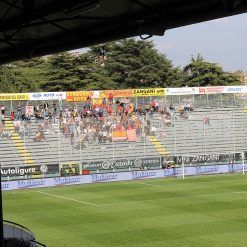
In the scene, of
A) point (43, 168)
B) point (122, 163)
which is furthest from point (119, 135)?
point (43, 168)

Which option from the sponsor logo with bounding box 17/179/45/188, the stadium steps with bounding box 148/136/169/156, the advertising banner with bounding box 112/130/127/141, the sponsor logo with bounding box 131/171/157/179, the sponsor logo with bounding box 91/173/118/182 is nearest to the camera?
the sponsor logo with bounding box 17/179/45/188

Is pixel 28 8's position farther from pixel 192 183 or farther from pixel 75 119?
pixel 75 119

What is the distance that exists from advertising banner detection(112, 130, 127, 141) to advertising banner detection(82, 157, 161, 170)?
4306mm

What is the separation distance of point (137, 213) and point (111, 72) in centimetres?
4283

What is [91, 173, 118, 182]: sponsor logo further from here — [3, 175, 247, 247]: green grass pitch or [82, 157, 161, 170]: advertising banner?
[82, 157, 161, 170]: advertising banner

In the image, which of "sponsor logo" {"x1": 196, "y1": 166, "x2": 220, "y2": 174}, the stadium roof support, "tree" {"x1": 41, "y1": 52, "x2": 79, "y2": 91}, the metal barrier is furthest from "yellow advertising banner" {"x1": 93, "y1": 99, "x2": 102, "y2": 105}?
the stadium roof support

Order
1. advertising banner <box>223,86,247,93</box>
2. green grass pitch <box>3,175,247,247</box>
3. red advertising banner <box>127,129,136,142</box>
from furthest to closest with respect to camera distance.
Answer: advertising banner <box>223,86,247,93</box>, red advertising banner <box>127,129,136,142</box>, green grass pitch <box>3,175,247,247</box>

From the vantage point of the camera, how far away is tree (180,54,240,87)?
2660 inches

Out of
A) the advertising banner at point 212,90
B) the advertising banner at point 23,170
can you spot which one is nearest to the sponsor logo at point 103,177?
the advertising banner at point 23,170

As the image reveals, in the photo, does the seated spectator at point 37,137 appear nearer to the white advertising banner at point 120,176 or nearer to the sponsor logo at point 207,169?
the white advertising banner at point 120,176

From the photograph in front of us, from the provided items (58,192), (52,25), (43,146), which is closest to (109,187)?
(58,192)

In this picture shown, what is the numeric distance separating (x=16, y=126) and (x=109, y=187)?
34.7 ft

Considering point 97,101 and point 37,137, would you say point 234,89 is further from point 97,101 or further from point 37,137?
point 37,137

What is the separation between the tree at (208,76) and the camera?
67562 millimetres
